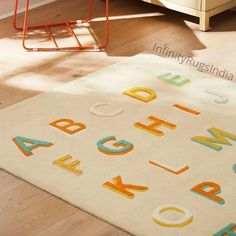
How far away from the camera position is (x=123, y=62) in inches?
154

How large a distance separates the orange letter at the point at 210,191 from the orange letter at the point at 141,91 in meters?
0.78

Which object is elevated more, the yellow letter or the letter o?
the yellow letter

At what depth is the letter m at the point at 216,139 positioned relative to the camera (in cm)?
306

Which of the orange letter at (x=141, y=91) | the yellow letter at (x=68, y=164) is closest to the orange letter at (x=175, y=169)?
the yellow letter at (x=68, y=164)

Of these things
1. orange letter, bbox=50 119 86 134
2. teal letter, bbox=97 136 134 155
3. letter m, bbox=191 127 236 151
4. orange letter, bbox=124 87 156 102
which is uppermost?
orange letter, bbox=124 87 156 102

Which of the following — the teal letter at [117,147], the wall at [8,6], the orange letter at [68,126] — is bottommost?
the teal letter at [117,147]

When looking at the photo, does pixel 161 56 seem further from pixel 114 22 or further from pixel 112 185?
pixel 112 185

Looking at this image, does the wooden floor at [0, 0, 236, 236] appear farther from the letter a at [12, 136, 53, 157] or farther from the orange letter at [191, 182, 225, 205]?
the orange letter at [191, 182, 225, 205]

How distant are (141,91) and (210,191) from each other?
0.94 m

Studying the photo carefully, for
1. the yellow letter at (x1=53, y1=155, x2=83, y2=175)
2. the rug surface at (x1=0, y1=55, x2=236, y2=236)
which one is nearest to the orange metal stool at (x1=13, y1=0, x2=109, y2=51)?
the rug surface at (x1=0, y1=55, x2=236, y2=236)

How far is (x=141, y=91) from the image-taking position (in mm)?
3570

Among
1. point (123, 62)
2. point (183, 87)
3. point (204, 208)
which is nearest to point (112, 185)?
point (204, 208)

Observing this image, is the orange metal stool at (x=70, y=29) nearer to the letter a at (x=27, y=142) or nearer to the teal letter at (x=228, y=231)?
the letter a at (x=27, y=142)

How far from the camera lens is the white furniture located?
13.6ft
